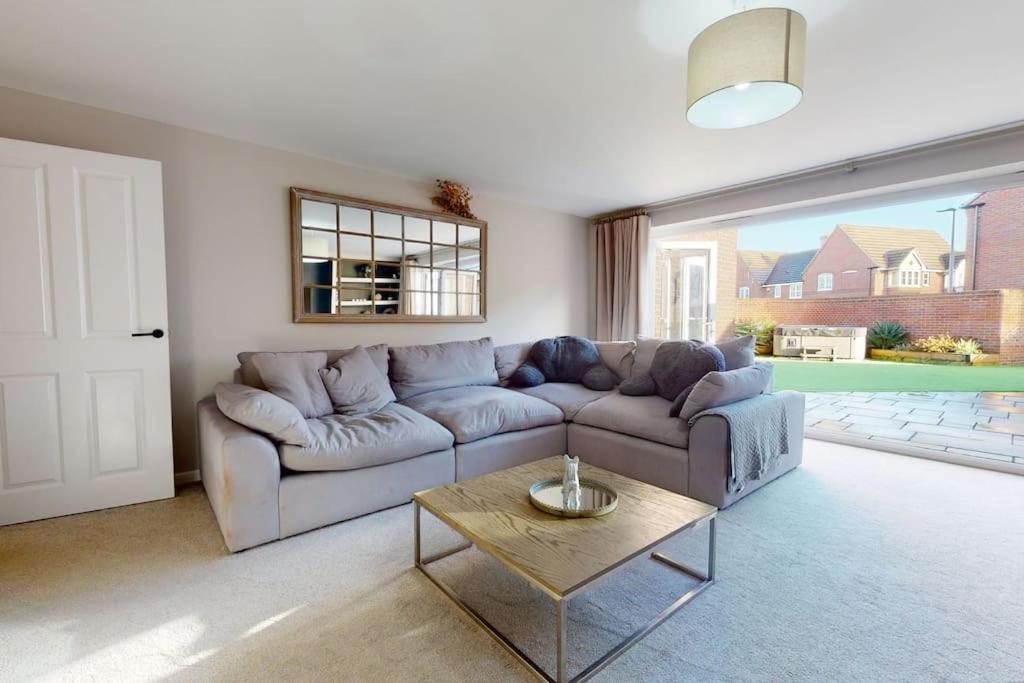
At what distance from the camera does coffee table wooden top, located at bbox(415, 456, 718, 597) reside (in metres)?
1.28

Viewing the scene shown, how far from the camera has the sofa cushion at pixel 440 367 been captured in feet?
10.8

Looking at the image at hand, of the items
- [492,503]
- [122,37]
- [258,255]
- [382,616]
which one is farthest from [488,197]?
[382,616]

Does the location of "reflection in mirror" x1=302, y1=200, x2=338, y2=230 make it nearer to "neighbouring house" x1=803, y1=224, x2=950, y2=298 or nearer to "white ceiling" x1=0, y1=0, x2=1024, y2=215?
"white ceiling" x1=0, y1=0, x2=1024, y2=215

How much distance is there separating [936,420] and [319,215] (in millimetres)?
5003

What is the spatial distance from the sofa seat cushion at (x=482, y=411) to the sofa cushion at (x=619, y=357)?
87 centimetres

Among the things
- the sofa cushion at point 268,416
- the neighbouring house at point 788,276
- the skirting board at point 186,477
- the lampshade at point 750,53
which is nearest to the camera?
the lampshade at point 750,53

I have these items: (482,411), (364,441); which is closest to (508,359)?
(482,411)

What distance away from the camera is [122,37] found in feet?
6.13

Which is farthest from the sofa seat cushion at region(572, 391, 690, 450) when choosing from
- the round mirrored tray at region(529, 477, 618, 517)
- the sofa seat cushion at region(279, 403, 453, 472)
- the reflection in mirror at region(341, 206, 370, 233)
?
the reflection in mirror at region(341, 206, 370, 233)

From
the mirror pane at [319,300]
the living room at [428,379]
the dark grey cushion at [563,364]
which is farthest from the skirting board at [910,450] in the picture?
the mirror pane at [319,300]

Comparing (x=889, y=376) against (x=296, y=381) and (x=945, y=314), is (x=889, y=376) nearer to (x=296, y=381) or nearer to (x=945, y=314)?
(x=945, y=314)

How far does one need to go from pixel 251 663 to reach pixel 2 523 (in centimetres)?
196

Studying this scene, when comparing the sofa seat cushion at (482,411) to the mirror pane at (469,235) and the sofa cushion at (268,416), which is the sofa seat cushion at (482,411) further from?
the mirror pane at (469,235)

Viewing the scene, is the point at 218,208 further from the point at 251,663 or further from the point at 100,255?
the point at 251,663
